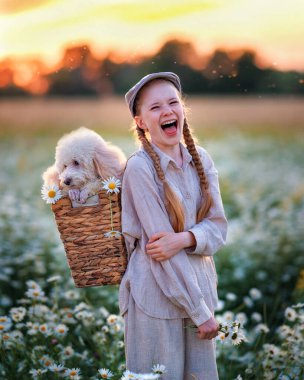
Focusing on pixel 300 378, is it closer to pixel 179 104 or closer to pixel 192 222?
pixel 192 222

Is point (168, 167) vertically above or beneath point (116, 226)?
above

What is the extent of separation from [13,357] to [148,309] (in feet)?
3.52

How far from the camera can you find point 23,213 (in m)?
6.06

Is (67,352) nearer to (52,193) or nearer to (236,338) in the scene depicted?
(236,338)

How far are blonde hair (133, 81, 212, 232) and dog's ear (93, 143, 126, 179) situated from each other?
0.14m

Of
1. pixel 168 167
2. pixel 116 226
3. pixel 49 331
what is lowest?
pixel 49 331

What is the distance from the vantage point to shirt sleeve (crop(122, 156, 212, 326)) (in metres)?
2.50

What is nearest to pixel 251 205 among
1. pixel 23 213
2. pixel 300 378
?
pixel 23 213

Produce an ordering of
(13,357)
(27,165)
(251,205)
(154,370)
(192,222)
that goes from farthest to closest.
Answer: (27,165)
(251,205)
(13,357)
(192,222)
(154,370)

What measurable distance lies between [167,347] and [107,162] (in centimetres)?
85

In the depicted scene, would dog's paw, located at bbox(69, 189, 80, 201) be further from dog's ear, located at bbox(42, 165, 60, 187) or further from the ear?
the ear

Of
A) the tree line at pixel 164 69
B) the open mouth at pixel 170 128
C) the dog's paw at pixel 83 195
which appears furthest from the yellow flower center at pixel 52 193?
the tree line at pixel 164 69

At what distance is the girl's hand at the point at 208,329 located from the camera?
2.52 meters

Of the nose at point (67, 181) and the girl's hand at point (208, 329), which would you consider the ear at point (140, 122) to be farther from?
the girl's hand at point (208, 329)
